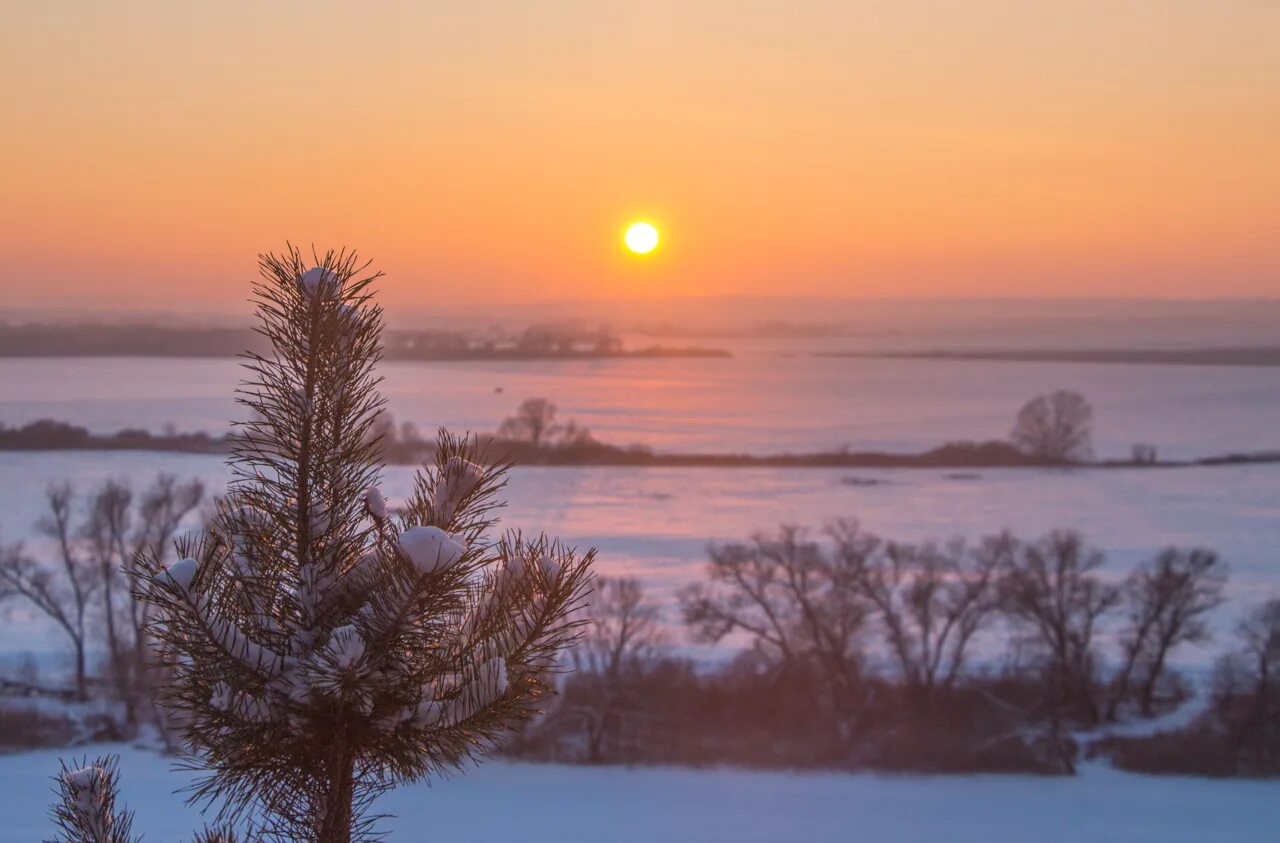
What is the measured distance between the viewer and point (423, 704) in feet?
5.36

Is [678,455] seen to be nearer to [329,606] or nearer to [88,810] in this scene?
[88,810]

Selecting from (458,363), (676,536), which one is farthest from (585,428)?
(458,363)

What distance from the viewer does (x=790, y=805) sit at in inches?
379

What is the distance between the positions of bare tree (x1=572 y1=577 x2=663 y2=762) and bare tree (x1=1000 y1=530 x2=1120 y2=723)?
3.94 metres

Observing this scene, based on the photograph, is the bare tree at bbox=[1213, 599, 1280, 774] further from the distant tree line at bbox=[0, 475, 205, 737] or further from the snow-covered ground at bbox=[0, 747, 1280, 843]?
the distant tree line at bbox=[0, 475, 205, 737]

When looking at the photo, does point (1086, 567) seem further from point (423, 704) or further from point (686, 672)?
point (423, 704)

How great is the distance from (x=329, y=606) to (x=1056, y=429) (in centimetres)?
1859

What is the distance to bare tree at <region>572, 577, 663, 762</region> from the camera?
36.1ft

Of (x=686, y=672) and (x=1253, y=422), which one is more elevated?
(x=1253, y=422)

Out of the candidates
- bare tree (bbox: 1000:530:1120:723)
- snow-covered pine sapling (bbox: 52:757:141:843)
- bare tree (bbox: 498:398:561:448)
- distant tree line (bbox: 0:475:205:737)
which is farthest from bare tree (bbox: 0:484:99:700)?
snow-covered pine sapling (bbox: 52:757:141:843)

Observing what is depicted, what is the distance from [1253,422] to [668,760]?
15915 mm

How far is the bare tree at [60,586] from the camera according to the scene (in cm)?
1154

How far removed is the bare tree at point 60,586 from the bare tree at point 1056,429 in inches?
559

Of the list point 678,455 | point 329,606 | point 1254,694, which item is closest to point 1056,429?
point 678,455
